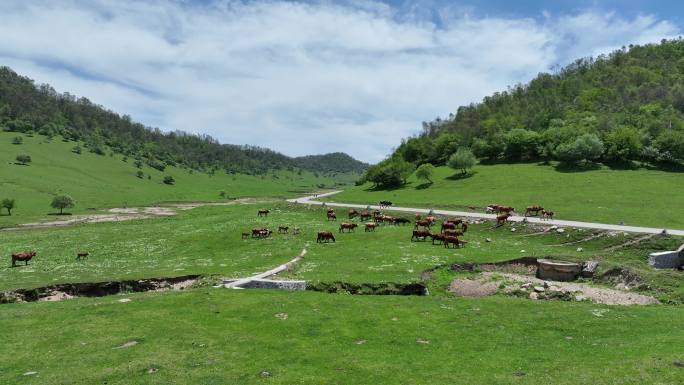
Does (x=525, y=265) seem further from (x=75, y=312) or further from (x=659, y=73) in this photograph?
(x=659, y=73)

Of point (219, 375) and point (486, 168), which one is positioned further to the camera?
point (486, 168)

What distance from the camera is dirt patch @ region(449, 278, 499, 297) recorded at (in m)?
28.4

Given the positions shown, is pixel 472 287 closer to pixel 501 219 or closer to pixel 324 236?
pixel 324 236

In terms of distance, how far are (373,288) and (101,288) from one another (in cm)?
2114

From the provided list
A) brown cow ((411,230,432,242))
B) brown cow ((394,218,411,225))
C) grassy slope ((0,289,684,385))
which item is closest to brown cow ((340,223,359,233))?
brown cow ((394,218,411,225))

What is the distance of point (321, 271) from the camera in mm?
33562

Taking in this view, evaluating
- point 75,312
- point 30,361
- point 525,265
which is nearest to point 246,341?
point 30,361

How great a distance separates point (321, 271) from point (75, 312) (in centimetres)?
1650

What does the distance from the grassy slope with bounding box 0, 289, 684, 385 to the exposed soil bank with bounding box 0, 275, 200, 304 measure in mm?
6221

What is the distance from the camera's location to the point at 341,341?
1900 centimetres

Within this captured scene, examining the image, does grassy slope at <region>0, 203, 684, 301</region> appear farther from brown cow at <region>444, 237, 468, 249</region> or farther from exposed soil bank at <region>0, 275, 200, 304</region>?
exposed soil bank at <region>0, 275, 200, 304</region>

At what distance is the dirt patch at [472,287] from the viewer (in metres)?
28.4

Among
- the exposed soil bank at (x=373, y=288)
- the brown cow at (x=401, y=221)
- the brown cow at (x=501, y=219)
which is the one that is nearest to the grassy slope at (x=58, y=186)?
the brown cow at (x=401, y=221)

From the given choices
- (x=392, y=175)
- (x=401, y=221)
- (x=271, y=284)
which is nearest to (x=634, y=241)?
(x=401, y=221)
